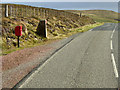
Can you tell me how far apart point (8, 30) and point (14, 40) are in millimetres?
1278

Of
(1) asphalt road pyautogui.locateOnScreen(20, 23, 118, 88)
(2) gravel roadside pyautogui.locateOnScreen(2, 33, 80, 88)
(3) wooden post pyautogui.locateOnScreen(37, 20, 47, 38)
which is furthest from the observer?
(3) wooden post pyautogui.locateOnScreen(37, 20, 47, 38)

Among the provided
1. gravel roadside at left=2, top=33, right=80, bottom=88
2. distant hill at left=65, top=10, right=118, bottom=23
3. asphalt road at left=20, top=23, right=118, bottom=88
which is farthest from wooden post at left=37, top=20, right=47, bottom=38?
distant hill at left=65, top=10, right=118, bottom=23

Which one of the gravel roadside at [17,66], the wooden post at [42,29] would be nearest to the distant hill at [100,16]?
the wooden post at [42,29]

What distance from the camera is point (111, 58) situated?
1002 cm

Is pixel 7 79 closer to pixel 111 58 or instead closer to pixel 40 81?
pixel 40 81

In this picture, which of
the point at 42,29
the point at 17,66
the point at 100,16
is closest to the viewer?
the point at 17,66

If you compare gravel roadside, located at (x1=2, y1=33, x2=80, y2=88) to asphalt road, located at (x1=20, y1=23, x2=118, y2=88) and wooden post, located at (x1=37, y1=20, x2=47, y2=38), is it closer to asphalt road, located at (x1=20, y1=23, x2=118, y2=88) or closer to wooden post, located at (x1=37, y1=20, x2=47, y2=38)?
asphalt road, located at (x1=20, y1=23, x2=118, y2=88)

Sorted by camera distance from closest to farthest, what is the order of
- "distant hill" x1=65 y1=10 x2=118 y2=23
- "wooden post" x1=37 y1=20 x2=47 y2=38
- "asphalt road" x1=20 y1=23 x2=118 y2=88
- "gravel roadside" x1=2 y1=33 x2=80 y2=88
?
"asphalt road" x1=20 y1=23 x2=118 y2=88 < "gravel roadside" x1=2 y1=33 x2=80 y2=88 < "wooden post" x1=37 y1=20 x2=47 y2=38 < "distant hill" x1=65 y1=10 x2=118 y2=23

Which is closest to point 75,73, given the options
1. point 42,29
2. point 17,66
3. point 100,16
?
point 17,66

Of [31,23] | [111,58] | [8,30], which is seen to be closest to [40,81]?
[111,58]

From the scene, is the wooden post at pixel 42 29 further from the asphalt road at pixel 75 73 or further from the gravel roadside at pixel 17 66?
the asphalt road at pixel 75 73

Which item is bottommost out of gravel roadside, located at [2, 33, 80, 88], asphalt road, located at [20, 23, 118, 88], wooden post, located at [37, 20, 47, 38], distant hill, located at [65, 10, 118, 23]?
gravel roadside, located at [2, 33, 80, 88]

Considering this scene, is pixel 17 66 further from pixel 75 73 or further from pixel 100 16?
pixel 100 16

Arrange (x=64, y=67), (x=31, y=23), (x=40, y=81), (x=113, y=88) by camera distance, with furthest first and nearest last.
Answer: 1. (x=31, y=23)
2. (x=64, y=67)
3. (x=40, y=81)
4. (x=113, y=88)
